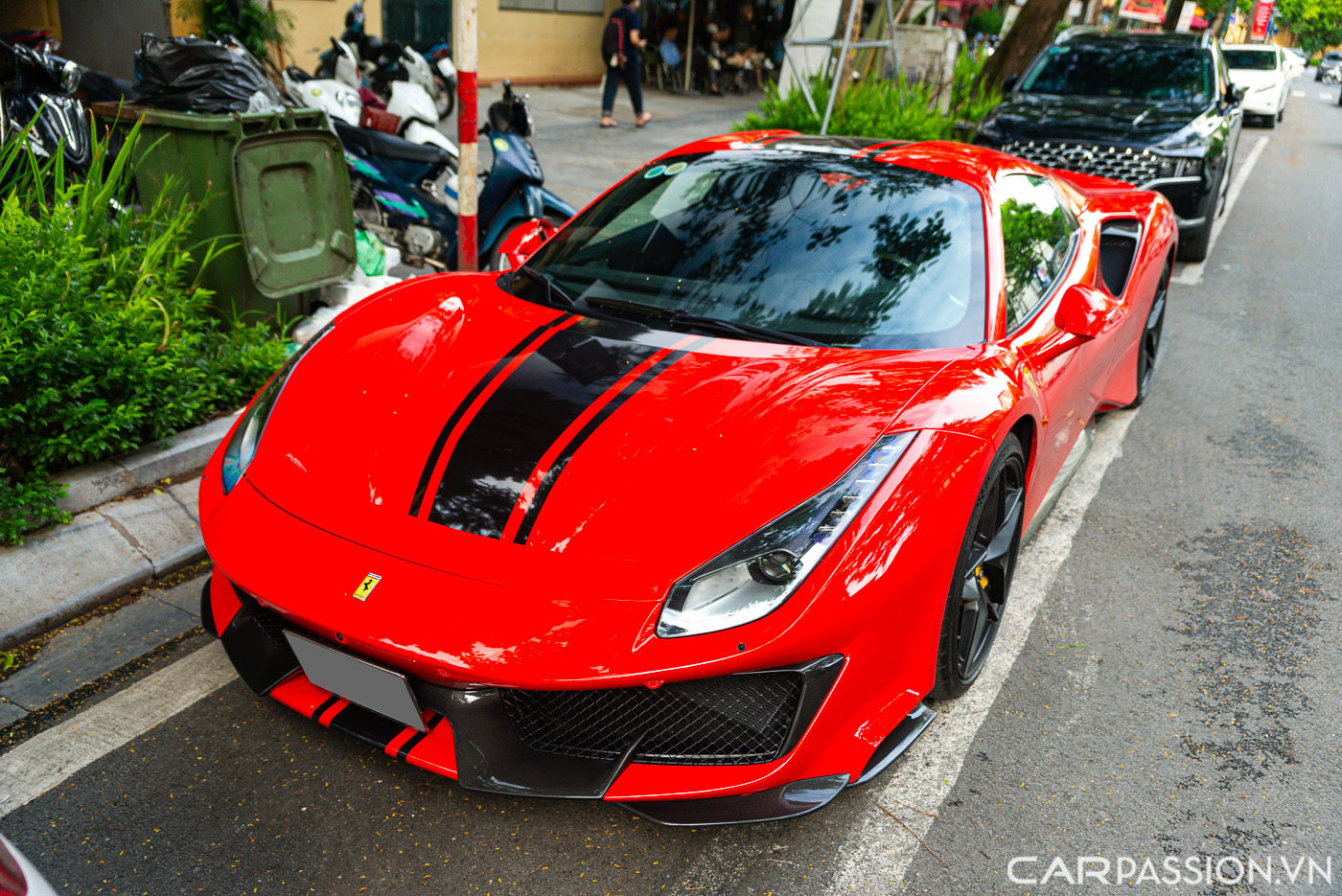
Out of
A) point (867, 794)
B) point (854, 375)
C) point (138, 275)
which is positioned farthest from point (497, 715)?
point (138, 275)

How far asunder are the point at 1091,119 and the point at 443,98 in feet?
24.5

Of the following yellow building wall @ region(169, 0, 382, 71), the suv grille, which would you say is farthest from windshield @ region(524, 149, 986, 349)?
yellow building wall @ region(169, 0, 382, 71)

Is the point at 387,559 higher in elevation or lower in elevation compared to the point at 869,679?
higher

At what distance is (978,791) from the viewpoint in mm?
2391

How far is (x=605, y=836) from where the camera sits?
7.13 ft

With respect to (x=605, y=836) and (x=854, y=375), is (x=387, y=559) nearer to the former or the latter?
(x=605, y=836)

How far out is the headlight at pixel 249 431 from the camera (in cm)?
248

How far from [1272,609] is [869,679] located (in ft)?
6.46

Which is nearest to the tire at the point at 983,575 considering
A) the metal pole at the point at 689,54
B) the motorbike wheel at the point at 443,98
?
the motorbike wheel at the point at 443,98

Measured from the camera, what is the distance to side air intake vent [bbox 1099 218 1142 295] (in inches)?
170

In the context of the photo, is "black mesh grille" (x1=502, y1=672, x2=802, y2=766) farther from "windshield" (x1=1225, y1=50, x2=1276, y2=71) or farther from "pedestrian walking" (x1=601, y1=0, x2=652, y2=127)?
"windshield" (x1=1225, y1=50, x2=1276, y2=71)

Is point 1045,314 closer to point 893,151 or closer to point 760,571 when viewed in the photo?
point 893,151

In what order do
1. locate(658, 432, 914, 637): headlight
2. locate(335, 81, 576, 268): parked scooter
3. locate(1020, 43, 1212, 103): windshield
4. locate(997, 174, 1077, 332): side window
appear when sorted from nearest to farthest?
locate(658, 432, 914, 637): headlight < locate(997, 174, 1077, 332): side window < locate(335, 81, 576, 268): parked scooter < locate(1020, 43, 1212, 103): windshield

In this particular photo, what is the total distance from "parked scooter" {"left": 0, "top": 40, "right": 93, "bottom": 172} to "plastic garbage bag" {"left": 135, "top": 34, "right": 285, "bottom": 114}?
49 cm
